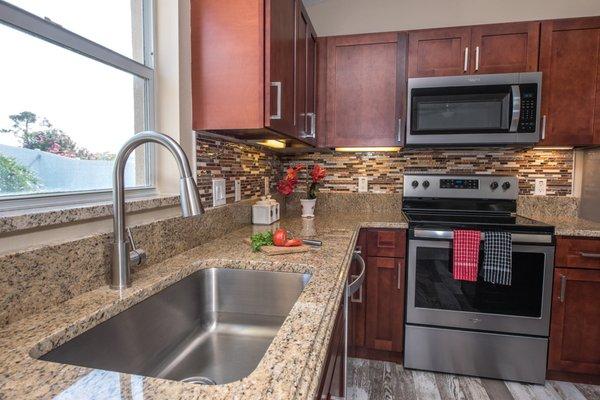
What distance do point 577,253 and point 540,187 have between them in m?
0.69

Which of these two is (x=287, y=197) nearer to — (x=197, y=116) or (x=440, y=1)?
(x=197, y=116)

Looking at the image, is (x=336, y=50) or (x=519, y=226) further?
(x=336, y=50)

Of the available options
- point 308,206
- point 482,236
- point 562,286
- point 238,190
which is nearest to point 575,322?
point 562,286

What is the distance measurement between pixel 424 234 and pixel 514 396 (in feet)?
3.15

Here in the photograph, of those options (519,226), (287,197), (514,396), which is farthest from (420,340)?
(287,197)

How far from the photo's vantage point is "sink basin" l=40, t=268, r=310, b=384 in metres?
0.80

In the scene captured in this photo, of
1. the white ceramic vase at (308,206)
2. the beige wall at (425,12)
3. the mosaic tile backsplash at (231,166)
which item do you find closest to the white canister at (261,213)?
the mosaic tile backsplash at (231,166)

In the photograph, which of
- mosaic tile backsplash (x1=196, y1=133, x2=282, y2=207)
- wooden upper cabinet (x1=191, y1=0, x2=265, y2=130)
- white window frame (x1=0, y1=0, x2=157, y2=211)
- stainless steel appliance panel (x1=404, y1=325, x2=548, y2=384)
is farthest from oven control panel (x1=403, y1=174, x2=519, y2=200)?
white window frame (x1=0, y1=0, x2=157, y2=211)

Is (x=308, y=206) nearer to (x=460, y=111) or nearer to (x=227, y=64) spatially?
(x=227, y=64)

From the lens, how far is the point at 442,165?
253 centimetres

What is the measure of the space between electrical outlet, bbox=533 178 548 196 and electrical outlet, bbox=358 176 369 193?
117 cm

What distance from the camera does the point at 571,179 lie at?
238 centimetres

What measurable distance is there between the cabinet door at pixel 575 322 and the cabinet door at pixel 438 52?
4.46ft

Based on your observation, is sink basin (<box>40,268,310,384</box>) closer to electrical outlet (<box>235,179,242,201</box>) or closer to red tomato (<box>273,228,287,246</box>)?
red tomato (<box>273,228,287,246</box>)
